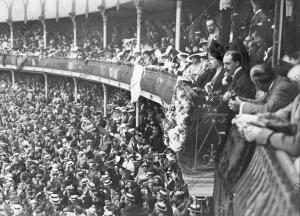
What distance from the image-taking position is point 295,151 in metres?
3.37

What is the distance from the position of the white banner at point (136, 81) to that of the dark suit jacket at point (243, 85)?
16.3 feet

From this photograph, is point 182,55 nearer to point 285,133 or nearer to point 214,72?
point 214,72

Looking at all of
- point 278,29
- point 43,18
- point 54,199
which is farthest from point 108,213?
point 43,18

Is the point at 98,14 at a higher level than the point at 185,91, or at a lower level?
higher

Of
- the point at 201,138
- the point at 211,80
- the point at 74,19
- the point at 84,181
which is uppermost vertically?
the point at 74,19

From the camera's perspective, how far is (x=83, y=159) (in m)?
10.1

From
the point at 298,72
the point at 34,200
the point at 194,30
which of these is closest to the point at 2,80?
the point at 34,200

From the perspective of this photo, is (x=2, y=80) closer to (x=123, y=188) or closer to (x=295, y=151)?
(x=123, y=188)

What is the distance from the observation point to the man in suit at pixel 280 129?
3395mm

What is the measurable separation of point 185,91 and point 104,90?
6.55 m

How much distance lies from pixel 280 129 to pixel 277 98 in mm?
502

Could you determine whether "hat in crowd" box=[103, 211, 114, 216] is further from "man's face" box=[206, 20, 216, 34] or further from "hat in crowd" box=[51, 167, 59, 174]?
"man's face" box=[206, 20, 216, 34]

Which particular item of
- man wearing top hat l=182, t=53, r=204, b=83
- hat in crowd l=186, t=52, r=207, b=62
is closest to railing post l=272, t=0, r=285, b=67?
man wearing top hat l=182, t=53, r=204, b=83

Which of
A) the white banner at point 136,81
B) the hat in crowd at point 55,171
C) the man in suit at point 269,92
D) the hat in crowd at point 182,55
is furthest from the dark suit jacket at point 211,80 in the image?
the hat in crowd at point 55,171
